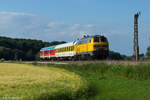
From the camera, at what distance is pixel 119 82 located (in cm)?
2167

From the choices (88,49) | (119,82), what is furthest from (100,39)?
(119,82)

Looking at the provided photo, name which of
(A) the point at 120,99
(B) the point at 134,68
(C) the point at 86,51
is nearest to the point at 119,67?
(B) the point at 134,68

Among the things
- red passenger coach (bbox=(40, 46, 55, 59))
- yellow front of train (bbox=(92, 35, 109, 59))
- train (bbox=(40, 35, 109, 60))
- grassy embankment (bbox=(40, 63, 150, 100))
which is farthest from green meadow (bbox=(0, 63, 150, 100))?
red passenger coach (bbox=(40, 46, 55, 59))

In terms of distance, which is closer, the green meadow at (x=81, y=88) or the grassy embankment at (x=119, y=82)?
the green meadow at (x=81, y=88)

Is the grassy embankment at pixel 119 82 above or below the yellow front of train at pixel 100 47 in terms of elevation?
below

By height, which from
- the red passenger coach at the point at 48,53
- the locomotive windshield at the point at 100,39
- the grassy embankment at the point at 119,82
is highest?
the locomotive windshield at the point at 100,39

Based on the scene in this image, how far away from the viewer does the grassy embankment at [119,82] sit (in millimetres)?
16797

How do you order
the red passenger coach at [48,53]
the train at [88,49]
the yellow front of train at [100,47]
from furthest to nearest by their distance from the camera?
the red passenger coach at [48,53]
the train at [88,49]
the yellow front of train at [100,47]

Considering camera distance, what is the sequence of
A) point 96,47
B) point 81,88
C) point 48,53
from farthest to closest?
point 48,53 → point 96,47 → point 81,88

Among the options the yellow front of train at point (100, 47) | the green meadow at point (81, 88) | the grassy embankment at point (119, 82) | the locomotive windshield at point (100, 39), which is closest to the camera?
→ the green meadow at point (81, 88)

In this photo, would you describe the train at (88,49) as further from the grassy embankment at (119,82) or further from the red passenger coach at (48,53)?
the red passenger coach at (48,53)

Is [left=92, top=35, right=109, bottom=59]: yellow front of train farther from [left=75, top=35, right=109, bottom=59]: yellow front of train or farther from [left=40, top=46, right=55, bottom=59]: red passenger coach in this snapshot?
[left=40, top=46, right=55, bottom=59]: red passenger coach

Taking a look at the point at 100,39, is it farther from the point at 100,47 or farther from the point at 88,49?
the point at 88,49

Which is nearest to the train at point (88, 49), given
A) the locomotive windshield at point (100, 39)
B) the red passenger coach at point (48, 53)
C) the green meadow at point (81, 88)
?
the locomotive windshield at point (100, 39)
